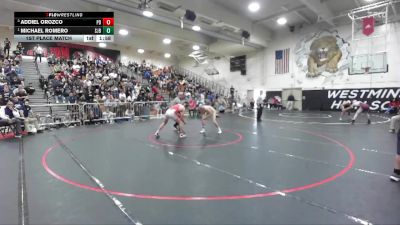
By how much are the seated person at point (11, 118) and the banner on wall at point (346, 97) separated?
20.5 metres

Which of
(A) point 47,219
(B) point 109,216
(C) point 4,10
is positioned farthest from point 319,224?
(C) point 4,10

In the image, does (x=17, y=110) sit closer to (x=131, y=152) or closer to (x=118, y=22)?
(x=131, y=152)

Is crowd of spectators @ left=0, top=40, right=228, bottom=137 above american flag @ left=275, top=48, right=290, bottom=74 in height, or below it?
below

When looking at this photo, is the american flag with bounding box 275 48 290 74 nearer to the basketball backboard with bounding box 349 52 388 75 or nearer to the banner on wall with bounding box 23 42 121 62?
the basketball backboard with bounding box 349 52 388 75

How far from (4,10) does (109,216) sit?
66.4ft

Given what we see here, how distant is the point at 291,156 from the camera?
561 cm

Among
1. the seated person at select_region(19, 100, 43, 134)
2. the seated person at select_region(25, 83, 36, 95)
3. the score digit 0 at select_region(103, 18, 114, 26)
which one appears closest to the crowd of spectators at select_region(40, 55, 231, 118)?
the seated person at select_region(25, 83, 36, 95)

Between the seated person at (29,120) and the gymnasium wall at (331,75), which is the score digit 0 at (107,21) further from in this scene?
the gymnasium wall at (331,75)

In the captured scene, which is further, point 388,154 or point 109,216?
point 388,154

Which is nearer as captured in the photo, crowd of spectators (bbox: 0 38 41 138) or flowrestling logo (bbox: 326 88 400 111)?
crowd of spectators (bbox: 0 38 41 138)

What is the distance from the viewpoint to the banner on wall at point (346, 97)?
1753 cm

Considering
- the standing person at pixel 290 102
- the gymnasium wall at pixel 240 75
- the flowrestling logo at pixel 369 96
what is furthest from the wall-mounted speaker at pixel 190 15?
the flowrestling logo at pixel 369 96
